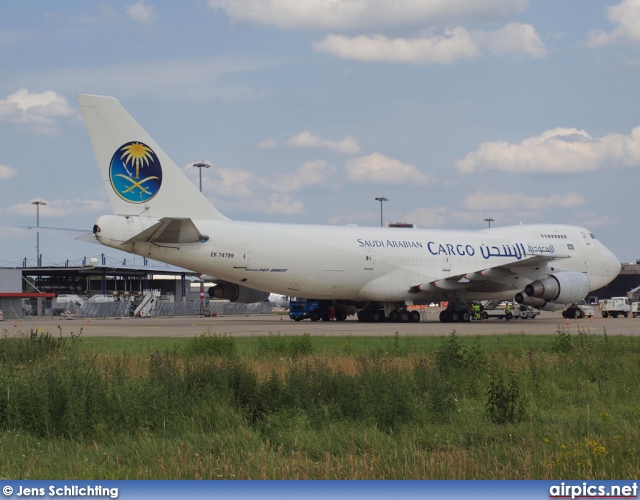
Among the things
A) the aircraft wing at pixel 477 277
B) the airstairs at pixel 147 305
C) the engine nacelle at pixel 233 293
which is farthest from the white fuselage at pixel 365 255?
the airstairs at pixel 147 305

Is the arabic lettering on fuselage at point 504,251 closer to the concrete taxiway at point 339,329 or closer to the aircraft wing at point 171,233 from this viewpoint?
the concrete taxiway at point 339,329

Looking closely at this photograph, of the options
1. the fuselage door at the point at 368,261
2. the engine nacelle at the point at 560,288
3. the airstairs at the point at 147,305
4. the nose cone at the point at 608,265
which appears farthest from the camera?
the airstairs at the point at 147,305

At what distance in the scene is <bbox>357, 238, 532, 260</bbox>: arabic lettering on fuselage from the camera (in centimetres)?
3954

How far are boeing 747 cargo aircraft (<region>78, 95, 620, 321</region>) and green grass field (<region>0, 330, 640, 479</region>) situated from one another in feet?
57.4

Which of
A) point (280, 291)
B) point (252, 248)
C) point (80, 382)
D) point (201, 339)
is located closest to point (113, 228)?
point (252, 248)

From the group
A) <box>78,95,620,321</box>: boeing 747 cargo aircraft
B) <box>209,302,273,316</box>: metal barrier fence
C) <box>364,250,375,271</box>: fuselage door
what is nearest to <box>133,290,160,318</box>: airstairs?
<box>209,302,273,316</box>: metal barrier fence

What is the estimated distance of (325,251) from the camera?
121ft

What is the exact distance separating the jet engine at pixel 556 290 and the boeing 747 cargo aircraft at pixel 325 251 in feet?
0.19

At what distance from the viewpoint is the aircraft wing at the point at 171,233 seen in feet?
101

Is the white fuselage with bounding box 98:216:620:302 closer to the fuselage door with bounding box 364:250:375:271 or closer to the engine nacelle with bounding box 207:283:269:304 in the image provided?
the fuselage door with bounding box 364:250:375:271

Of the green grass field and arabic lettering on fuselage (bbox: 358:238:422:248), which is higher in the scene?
arabic lettering on fuselage (bbox: 358:238:422:248)

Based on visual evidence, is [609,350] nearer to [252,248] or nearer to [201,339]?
[201,339]

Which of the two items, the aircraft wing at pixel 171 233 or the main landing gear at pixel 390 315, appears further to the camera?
the main landing gear at pixel 390 315

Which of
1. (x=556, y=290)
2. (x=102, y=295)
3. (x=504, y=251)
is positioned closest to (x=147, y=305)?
(x=102, y=295)
